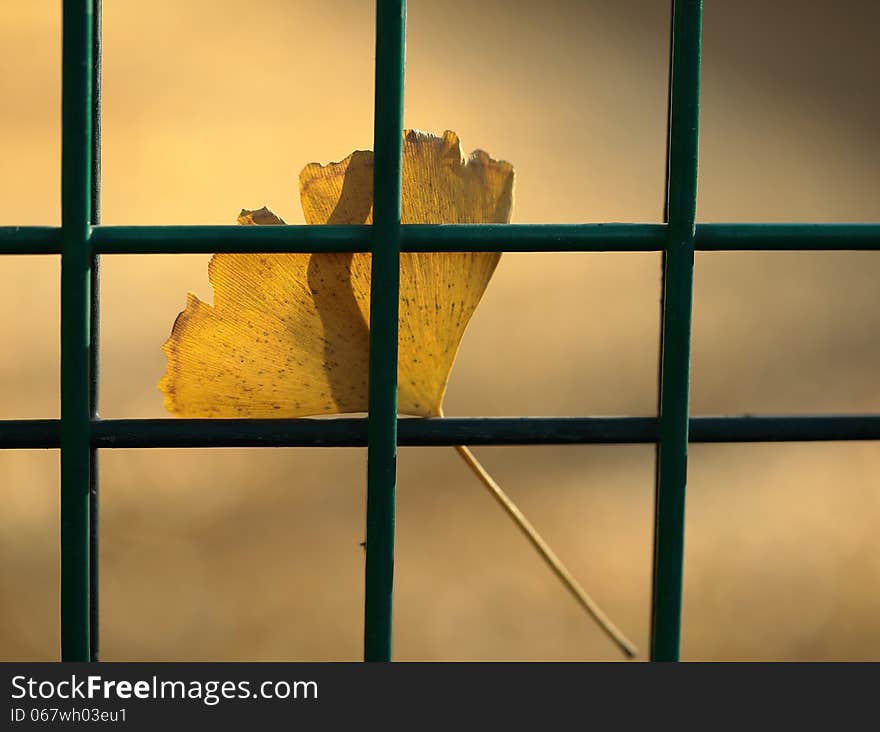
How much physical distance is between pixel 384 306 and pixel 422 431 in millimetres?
27

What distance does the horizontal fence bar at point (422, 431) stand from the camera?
0.20 meters

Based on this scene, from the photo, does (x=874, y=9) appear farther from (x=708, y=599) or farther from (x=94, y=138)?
(x=94, y=138)

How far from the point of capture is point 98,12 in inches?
8.1

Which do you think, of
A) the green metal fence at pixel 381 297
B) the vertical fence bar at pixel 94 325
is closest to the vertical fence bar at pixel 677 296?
the green metal fence at pixel 381 297

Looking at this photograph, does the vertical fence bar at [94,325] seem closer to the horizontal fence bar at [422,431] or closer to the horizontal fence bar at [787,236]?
the horizontal fence bar at [422,431]

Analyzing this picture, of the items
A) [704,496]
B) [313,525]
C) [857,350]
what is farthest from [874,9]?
[313,525]

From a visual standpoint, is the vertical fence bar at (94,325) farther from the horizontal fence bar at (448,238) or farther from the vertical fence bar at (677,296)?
the vertical fence bar at (677,296)

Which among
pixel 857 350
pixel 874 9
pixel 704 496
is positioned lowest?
pixel 704 496

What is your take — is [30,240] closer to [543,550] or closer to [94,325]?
[94,325]

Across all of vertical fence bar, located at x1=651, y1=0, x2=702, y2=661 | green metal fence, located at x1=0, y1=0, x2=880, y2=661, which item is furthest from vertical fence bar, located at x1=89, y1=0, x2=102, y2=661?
vertical fence bar, located at x1=651, y1=0, x2=702, y2=661

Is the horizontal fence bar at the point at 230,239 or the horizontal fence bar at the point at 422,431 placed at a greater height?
the horizontal fence bar at the point at 230,239

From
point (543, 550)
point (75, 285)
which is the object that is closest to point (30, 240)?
point (75, 285)
